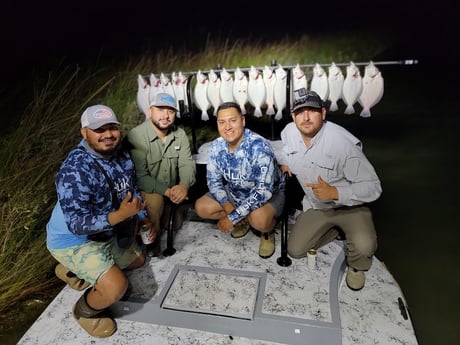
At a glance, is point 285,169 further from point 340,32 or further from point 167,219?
point 340,32

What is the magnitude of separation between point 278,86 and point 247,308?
6.40 feet

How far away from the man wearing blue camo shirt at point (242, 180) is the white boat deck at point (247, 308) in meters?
0.34

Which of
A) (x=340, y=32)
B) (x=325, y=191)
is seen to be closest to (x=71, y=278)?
(x=325, y=191)

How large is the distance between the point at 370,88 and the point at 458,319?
2.40 metres

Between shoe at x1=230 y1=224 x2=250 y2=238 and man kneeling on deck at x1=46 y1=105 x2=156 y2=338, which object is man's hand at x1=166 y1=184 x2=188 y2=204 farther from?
shoe at x1=230 y1=224 x2=250 y2=238

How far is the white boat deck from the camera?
2.03m

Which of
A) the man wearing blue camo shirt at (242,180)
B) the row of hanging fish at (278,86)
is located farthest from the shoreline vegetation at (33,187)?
the man wearing blue camo shirt at (242,180)

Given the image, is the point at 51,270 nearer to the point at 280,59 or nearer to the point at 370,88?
the point at 370,88

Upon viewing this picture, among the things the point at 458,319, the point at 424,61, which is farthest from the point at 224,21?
the point at 458,319

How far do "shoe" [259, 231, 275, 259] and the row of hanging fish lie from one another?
3.78ft

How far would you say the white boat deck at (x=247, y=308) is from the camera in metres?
2.03

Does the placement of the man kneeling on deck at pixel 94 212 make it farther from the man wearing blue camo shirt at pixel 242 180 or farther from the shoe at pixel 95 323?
the man wearing blue camo shirt at pixel 242 180

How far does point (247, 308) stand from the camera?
2.16 meters

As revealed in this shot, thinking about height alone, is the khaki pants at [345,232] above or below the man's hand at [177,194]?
below
